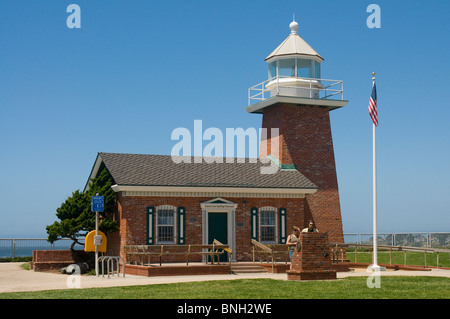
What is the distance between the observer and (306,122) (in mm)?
30406

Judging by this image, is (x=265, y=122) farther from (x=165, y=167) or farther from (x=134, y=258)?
(x=134, y=258)

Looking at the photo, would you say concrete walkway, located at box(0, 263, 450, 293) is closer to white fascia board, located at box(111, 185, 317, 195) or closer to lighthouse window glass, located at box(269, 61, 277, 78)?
white fascia board, located at box(111, 185, 317, 195)

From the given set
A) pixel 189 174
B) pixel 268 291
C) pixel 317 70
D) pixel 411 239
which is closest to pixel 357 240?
pixel 411 239

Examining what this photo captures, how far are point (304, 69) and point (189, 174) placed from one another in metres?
8.12

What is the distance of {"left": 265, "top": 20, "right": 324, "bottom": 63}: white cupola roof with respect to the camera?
100.0 feet

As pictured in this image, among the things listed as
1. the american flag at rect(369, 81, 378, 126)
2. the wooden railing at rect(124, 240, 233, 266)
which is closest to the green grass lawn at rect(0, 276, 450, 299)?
the wooden railing at rect(124, 240, 233, 266)

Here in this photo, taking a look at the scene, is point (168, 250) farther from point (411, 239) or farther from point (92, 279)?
point (411, 239)

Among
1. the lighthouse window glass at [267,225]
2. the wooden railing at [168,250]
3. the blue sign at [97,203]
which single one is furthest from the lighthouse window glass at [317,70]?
the blue sign at [97,203]

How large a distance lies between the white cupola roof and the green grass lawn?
51.0ft

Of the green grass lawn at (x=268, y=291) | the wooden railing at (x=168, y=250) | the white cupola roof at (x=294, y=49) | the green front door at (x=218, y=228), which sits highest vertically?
the white cupola roof at (x=294, y=49)

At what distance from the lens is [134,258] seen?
2417 centimetres

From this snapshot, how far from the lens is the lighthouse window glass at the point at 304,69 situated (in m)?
30.7

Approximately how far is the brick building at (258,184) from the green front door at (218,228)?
0.04 m

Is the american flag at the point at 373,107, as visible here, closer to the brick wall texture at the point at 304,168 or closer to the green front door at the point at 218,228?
the brick wall texture at the point at 304,168
